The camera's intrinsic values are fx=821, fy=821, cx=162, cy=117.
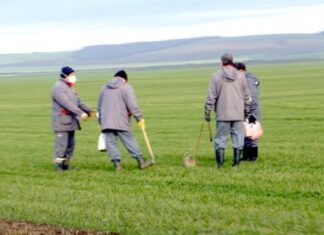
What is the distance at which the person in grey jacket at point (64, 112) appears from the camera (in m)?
15.7

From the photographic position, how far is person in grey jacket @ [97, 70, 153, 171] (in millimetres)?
15320

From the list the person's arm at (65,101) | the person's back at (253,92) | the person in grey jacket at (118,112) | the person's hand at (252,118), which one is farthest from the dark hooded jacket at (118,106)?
the person's back at (253,92)

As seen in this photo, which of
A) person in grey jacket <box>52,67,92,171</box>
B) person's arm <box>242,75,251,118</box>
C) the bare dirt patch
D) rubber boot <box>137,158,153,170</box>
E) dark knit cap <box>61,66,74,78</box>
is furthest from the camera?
dark knit cap <box>61,66,74,78</box>

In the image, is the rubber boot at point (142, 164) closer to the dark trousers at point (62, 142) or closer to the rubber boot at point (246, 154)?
the dark trousers at point (62, 142)

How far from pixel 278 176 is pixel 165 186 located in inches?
73.1

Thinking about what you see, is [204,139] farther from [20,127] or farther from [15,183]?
[20,127]

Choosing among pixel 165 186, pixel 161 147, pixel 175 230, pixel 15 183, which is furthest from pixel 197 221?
pixel 161 147

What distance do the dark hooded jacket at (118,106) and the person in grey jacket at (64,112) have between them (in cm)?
61

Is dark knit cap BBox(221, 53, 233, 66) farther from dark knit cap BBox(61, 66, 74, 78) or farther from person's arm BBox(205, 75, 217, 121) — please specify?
dark knit cap BBox(61, 66, 74, 78)

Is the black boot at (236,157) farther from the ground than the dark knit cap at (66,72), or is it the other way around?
the dark knit cap at (66,72)

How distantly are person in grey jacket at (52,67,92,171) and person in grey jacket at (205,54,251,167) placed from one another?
263 centimetres

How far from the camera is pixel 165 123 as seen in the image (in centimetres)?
2897

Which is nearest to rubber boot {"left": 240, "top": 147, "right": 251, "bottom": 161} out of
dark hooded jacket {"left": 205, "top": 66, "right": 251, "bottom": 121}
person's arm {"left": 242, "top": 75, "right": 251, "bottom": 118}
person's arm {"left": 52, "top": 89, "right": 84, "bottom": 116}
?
person's arm {"left": 242, "top": 75, "right": 251, "bottom": 118}

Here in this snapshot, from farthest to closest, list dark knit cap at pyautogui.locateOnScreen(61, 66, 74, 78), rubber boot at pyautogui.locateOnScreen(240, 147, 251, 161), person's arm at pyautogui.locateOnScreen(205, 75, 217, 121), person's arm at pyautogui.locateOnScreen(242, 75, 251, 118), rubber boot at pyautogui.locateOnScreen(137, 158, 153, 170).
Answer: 1. rubber boot at pyautogui.locateOnScreen(240, 147, 251, 161)
2. dark knit cap at pyautogui.locateOnScreen(61, 66, 74, 78)
3. rubber boot at pyautogui.locateOnScreen(137, 158, 153, 170)
4. person's arm at pyautogui.locateOnScreen(242, 75, 251, 118)
5. person's arm at pyautogui.locateOnScreen(205, 75, 217, 121)
